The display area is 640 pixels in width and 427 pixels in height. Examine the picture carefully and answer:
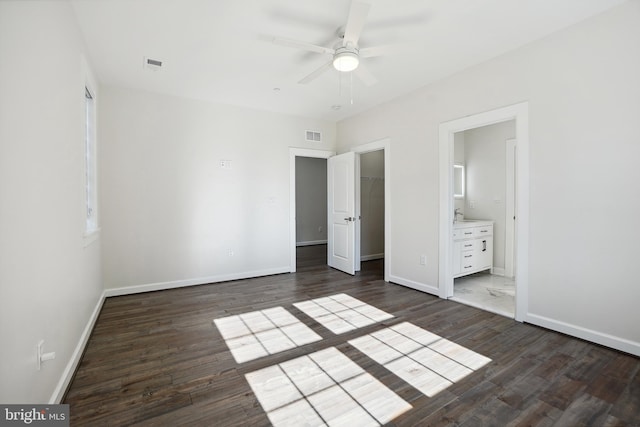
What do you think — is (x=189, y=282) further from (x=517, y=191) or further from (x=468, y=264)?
(x=517, y=191)

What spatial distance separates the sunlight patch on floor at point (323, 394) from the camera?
168 centimetres

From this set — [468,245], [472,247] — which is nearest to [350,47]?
[468,245]

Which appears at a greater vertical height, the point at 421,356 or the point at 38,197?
the point at 38,197

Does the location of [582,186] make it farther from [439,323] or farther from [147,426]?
[147,426]

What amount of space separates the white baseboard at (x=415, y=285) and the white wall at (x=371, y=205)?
1909mm

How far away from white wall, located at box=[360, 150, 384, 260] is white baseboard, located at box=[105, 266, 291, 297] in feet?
6.71

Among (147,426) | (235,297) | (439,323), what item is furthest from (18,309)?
(439,323)

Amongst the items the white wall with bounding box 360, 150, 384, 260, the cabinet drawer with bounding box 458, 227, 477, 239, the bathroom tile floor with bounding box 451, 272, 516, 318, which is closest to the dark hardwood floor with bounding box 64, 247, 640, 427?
the bathroom tile floor with bounding box 451, 272, 516, 318

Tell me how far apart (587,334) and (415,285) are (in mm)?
1860

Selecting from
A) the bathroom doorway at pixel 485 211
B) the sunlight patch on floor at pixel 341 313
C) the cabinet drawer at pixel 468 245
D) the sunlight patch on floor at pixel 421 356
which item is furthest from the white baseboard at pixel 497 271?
the sunlight patch on floor at pixel 421 356

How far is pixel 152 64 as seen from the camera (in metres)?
3.27

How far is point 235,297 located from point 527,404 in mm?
Result: 3186

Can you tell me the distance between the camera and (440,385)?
1968mm

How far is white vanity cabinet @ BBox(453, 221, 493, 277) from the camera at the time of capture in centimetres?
425
